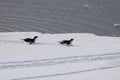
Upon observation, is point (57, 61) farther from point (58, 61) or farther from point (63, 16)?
point (63, 16)

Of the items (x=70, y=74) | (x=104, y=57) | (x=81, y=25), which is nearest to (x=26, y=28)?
(x=81, y=25)

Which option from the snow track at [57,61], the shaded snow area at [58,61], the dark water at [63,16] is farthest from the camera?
the dark water at [63,16]

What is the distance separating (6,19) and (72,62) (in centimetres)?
291

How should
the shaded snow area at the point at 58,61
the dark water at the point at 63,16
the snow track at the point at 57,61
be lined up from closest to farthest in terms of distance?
the shaded snow area at the point at 58,61
the snow track at the point at 57,61
the dark water at the point at 63,16

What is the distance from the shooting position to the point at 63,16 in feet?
17.0

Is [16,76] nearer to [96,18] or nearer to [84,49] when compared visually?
[84,49]

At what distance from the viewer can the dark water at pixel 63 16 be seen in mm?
5074

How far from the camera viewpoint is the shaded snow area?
217cm

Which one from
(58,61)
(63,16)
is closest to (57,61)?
(58,61)

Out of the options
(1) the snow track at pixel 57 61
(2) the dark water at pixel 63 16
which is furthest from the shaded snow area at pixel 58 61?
(2) the dark water at pixel 63 16

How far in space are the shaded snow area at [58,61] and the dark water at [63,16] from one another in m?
1.57

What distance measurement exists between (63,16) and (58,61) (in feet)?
8.89

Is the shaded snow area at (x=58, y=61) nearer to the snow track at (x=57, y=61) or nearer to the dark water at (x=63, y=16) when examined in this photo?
the snow track at (x=57, y=61)

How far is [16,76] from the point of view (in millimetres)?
2084
